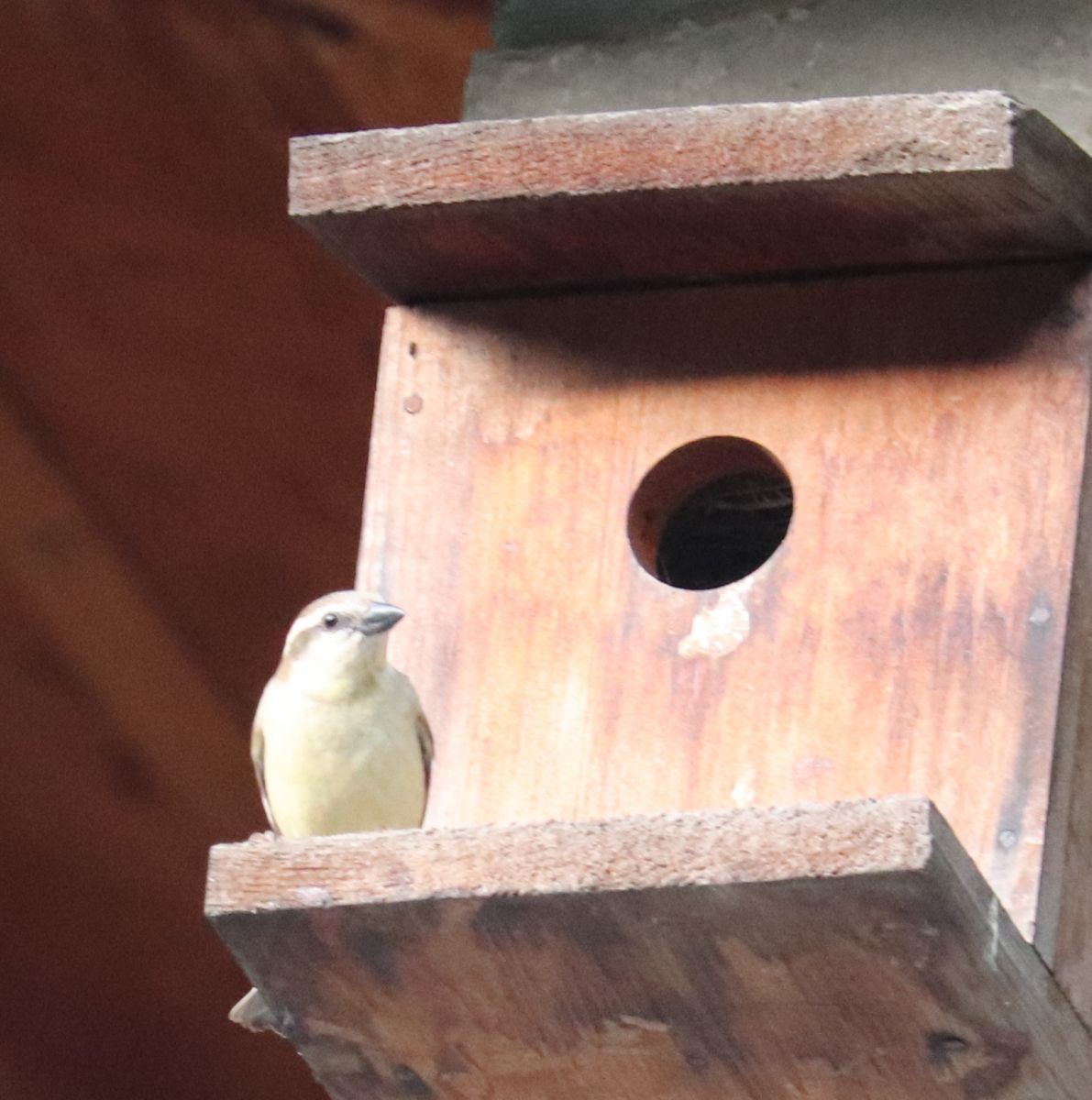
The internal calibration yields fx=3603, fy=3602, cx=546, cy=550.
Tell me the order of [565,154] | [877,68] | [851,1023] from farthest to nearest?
[877,68]
[565,154]
[851,1023]

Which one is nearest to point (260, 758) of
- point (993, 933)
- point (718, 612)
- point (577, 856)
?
point (718, 612)

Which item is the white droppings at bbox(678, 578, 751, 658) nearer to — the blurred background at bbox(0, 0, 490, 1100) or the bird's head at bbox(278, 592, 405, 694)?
the bird's head at bbox(278, 592, 405, 694)

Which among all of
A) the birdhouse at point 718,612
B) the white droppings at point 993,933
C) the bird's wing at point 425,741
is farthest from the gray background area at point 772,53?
the white droppings at point 993,933

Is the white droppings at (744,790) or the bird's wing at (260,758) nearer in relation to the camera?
the white droppings at (744,790)

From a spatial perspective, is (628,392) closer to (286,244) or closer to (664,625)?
(664,625)

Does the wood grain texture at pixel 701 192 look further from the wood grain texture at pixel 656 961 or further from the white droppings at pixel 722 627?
the wood grain texture at pixel 656 961

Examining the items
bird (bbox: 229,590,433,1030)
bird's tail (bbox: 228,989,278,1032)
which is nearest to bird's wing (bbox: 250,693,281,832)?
bird (bbox: 229,590,433,1030)

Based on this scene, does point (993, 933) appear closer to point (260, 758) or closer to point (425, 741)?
point (425, 741)

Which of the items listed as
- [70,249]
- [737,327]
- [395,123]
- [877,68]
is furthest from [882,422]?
[70,249]
